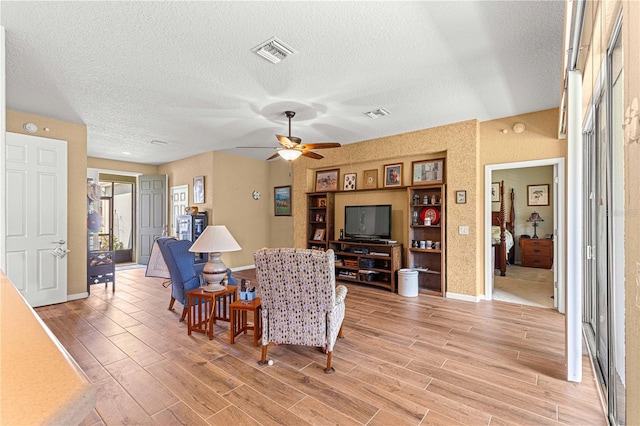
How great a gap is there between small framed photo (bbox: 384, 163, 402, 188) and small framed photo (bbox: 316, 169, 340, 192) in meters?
1.07

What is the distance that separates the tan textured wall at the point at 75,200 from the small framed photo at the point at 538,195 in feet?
29.8

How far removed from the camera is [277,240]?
7527 millimetres

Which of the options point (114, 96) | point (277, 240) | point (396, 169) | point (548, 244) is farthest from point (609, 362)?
point (277, 240)

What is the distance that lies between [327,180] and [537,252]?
5.06 meters

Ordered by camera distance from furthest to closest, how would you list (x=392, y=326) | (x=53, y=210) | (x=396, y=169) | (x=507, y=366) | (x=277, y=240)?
1. (x=277, y=240)
2. (x=396, y=169)
3. (x=53, y=210)
4. (x=392, y=326)
5. (x=507, y=366)

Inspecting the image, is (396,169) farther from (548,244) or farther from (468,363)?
(548,244)

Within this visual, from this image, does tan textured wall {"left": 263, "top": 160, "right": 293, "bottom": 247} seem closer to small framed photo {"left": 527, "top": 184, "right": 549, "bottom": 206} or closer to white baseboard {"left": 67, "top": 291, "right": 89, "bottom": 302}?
white baseboard {"left": 67, "top": 291, "right": 89, "bottom": 302}

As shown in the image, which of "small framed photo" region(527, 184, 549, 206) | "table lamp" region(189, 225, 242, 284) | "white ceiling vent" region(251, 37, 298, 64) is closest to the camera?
"white ceiling vent" region(251, 37, 298, 64)

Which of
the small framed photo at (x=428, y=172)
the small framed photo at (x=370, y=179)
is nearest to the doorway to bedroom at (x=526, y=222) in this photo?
the small framed photo at (x=428, y=172)

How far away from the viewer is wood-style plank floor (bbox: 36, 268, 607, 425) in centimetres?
193

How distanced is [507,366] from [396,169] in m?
3.49

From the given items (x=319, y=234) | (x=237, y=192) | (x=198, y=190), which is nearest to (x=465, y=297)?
(x=319, y=234)

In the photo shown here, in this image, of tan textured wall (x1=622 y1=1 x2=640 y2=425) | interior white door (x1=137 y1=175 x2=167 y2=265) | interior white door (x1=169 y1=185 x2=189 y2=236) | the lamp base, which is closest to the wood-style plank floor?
the lamp base

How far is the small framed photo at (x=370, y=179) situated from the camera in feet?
18.4
